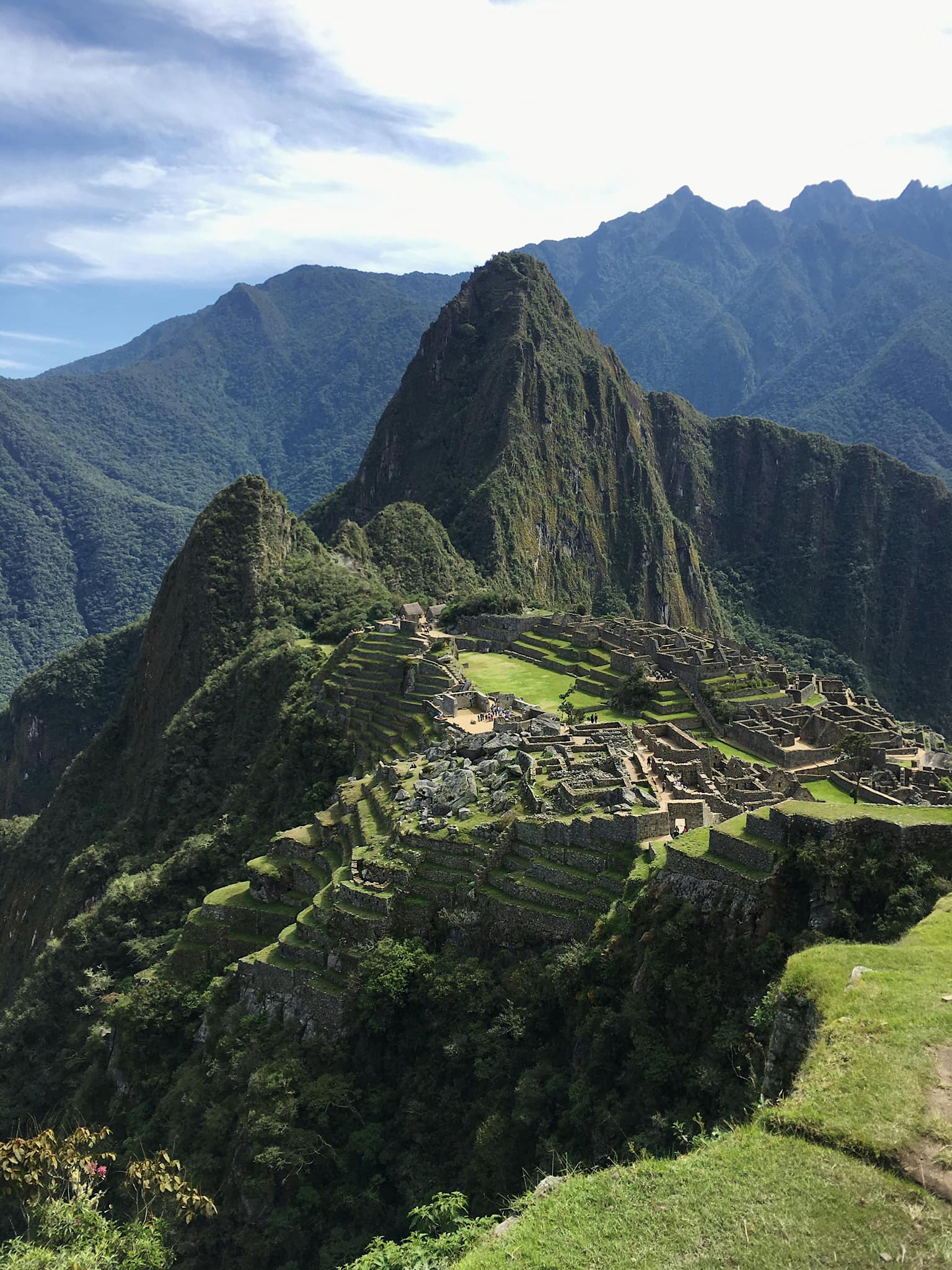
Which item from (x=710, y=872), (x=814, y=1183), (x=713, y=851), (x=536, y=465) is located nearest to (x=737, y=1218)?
(x=814, y=1183)

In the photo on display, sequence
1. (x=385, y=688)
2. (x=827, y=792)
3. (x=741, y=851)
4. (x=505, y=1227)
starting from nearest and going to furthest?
(x=505, y=1227)
(x=741, y=851)
(x=827, y=792)
(x=385, y=688)

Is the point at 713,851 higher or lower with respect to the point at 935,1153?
higher

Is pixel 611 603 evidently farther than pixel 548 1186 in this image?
Yes

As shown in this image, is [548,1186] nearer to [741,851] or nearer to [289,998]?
[741,851]

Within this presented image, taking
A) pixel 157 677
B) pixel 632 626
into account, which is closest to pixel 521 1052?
pixel 632 626

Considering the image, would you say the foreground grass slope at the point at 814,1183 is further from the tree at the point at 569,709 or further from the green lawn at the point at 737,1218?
the tree at the point at 569,709

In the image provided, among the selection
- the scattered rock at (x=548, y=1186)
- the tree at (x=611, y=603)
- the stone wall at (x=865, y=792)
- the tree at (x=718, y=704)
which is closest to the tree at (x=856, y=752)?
the stone wall at (x=865, y=792)
